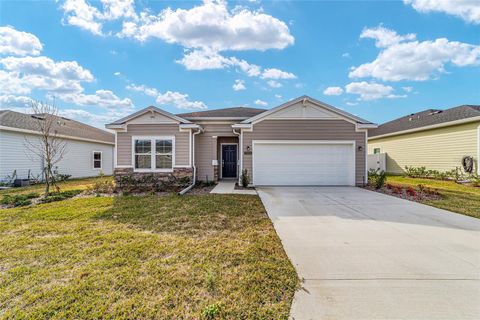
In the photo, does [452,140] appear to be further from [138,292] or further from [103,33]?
[103,33]

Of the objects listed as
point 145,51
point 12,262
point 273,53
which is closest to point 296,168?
point 273,53

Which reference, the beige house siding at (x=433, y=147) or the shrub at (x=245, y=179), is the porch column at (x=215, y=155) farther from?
the beige house siding at (x=433, y=147)

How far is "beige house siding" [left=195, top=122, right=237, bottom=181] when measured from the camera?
12.3 metres

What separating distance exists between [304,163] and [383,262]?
7.92m

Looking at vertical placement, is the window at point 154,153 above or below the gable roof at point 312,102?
below

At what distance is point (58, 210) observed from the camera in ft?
20.6

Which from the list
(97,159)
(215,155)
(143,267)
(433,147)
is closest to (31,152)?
(97,159)

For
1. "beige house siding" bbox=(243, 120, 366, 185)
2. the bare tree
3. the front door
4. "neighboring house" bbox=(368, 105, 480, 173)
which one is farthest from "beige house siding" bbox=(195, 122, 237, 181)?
"neighboring house" bbox=(368, 105, 480, 173)

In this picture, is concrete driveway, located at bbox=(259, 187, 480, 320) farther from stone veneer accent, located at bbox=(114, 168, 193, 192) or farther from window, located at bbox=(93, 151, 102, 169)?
window, located at bbox=(93, 151, 102, 169)

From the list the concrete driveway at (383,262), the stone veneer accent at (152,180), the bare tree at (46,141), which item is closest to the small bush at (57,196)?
the bare tree at (46,141)

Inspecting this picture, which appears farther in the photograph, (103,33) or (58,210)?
(103,33)

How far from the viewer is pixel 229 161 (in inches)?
535

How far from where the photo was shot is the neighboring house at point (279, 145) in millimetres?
10766

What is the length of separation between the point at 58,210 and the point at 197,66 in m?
12.6
